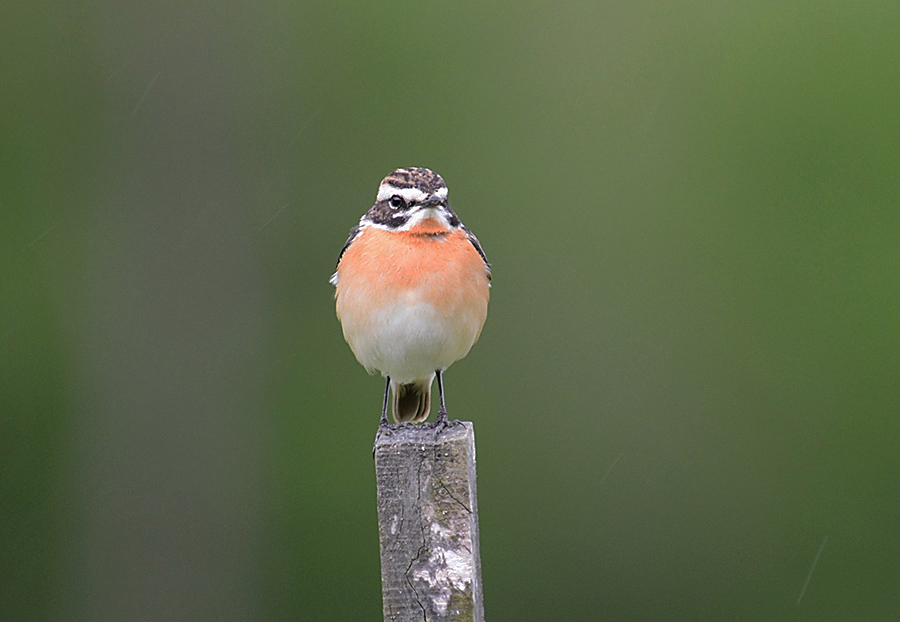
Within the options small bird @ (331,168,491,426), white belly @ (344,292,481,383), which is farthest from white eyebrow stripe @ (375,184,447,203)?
white belly @ (344,292,481,383)

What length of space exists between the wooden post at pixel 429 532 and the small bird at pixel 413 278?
1.67 meters

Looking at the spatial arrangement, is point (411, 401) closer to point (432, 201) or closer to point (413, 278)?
point (413, 278)

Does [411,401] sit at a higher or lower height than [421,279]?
lower

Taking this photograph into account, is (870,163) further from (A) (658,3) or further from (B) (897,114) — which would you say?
(A) (658,3)

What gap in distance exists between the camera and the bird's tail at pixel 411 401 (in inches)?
219

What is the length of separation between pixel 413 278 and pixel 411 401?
1057 mm

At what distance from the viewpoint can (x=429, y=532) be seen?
3.05 metres

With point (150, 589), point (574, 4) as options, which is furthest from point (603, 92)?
point (150, 589)

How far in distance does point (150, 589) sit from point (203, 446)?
1.02 meters

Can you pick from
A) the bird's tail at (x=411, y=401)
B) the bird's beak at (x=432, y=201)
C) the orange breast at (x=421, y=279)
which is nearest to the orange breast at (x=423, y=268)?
the orange breast at (x=421, y=279)

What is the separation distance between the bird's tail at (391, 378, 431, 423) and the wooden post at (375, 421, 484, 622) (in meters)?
2.46

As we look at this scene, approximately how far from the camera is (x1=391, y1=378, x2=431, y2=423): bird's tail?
5.57m

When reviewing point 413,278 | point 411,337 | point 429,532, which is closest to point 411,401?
point 411,337

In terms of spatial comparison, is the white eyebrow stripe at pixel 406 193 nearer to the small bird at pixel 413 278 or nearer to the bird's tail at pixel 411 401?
the small bird at pixel 413 278
